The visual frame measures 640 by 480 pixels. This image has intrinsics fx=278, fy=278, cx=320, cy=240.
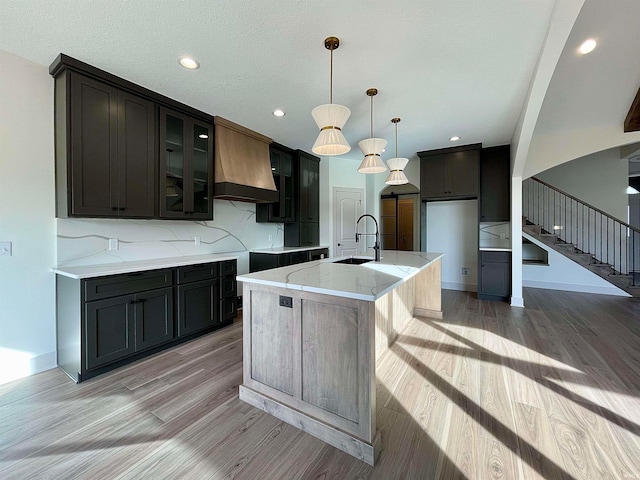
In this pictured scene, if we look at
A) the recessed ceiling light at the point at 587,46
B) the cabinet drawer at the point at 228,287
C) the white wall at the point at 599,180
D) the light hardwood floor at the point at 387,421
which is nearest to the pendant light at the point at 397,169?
the recessed ceiling light at the point at 587,46

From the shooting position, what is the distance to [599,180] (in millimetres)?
5766

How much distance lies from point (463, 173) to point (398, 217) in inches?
88.1

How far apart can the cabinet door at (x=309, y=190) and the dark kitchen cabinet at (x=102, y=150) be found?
2.54 metres

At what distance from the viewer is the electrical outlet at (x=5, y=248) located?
2.20 metres

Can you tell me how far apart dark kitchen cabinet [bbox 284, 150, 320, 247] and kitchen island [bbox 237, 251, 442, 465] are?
2860 mm

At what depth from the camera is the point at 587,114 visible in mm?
3643

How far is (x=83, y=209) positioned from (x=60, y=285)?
0.71 metres

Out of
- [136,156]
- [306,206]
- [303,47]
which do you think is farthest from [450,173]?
[136,156]

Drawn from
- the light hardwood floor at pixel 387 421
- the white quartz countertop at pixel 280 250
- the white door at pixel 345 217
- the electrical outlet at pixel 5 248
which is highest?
the white door at pixel 345 217

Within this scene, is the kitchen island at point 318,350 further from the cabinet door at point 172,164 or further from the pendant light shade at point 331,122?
the cabinet door at point 172,164

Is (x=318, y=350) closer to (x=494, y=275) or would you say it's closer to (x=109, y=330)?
(x=109, y=330)

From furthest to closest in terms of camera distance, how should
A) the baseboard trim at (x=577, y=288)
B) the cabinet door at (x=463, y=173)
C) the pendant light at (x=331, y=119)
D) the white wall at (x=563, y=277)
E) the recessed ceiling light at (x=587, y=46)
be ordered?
1. the white wall at (x=563, y=277)
2. the baseboard trim at (x=577, y=288)
3. the cabinet door at (x=463, y=173)
4. the recessed ceiling light at (x=587, y=46)
5. the pendant light at (x=331, y=119)

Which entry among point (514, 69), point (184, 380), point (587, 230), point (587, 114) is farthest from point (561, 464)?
point (587, 230)

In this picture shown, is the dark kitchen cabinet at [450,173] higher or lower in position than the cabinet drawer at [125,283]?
higher
